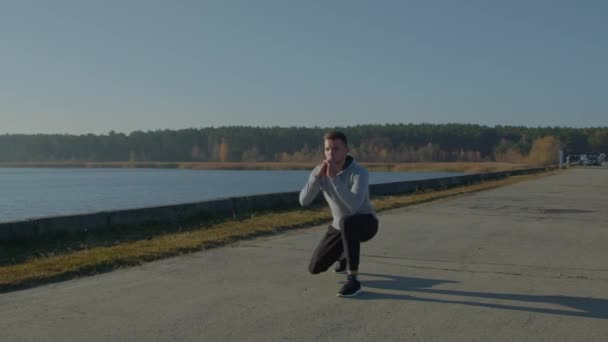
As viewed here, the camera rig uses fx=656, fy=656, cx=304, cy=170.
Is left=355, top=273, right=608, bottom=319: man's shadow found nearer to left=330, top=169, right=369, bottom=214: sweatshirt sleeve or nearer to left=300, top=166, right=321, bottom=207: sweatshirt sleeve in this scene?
left=330, top=169, right=369, bottom=214: sweatshirt sleeve

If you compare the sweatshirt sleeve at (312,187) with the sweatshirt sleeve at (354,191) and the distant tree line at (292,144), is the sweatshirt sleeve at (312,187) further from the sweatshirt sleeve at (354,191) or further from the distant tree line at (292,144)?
the distant tree line at (292,144)

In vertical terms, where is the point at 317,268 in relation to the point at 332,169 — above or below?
below

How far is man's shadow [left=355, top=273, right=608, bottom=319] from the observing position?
5157 mm

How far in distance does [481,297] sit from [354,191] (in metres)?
1.41

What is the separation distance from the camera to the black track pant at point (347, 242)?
Result: 5887mm

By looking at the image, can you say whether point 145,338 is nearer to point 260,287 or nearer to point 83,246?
point 260,287

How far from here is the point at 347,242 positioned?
19.3 ft

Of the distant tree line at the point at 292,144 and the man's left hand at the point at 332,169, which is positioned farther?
the distant tree line at the point at 292,144

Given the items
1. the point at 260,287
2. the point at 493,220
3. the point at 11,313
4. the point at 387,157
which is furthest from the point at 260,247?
the point at 387,157

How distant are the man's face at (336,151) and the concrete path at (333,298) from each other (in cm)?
118

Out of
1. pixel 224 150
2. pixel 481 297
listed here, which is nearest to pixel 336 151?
pixel 481 297

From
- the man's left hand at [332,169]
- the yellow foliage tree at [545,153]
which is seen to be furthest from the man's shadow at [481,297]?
the yellow foliage tree at [545,153]

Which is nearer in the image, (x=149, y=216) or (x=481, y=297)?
(x=481, y=297)

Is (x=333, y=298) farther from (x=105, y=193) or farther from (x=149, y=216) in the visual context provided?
(x=105, y=193)
